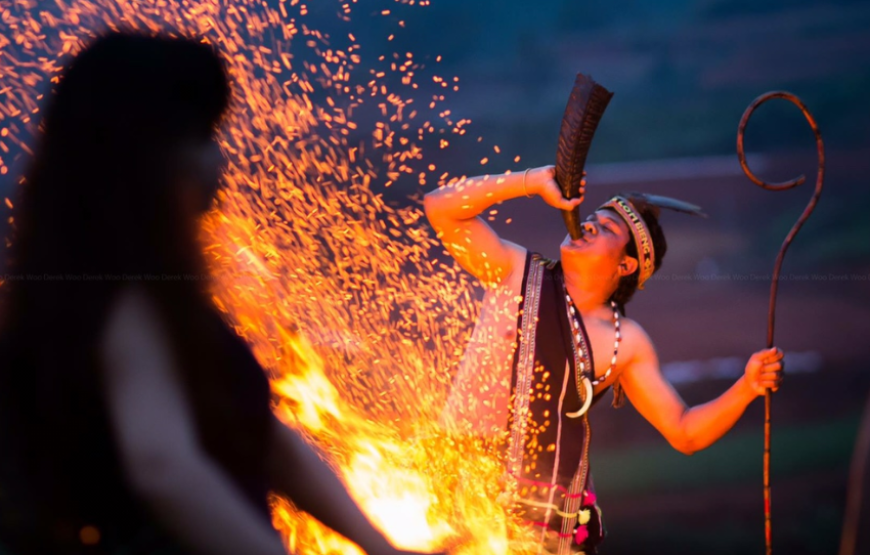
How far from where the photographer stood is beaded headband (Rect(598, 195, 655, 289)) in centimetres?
234

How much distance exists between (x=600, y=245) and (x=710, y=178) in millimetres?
1829

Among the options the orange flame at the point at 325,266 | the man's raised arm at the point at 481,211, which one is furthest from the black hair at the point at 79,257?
the man's raised arm at the point at 481,211

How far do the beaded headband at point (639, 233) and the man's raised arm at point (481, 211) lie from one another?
285mm

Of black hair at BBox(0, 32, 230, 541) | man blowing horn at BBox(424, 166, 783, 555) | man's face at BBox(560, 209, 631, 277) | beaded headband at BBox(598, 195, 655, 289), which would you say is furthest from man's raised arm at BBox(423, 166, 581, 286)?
black hair at BBox(0, 32, 230, 541)

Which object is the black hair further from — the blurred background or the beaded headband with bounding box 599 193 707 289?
the blurred background

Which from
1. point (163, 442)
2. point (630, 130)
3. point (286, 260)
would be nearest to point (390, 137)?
point (630, 130)

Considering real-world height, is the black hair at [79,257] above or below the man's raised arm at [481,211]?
above

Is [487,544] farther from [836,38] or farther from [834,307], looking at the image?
[836,38]

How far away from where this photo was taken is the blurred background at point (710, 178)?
3443 mm

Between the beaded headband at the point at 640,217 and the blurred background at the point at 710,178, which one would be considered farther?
the blurred background at the point at 710,178

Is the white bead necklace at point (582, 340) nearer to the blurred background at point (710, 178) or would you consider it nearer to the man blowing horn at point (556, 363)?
the man blowing horn at point (556, 363)

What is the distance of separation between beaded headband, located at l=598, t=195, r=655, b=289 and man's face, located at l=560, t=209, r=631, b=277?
0.06ft

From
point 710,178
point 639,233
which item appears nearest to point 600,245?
point 639,233

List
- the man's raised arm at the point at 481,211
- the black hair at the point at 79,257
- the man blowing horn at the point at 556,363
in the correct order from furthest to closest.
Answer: the man blowing horn at the point at 556,363 < the man's raised arm at the point at 481,211 < the black hair at the point at 79,257
